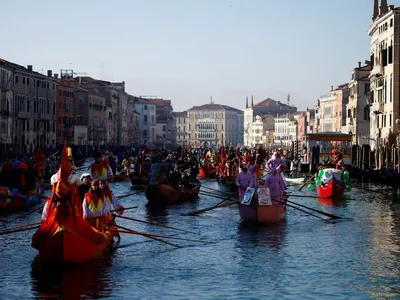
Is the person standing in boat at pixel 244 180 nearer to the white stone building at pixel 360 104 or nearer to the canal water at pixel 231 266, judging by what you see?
the canal water at pixel 231 266

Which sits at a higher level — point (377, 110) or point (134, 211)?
point (377, 110)

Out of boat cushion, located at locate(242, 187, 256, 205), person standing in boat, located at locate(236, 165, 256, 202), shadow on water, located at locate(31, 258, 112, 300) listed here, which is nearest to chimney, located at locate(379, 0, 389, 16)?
Result: person standing in boat, located at locate(236, 165, 256, 202)

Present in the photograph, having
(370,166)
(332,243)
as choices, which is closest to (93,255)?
(332,243)

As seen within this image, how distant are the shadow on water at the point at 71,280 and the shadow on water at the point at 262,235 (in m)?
4.47

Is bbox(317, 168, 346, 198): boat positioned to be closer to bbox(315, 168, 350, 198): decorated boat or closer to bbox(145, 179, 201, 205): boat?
bbox(315, 168, 350, 198): decorated boat

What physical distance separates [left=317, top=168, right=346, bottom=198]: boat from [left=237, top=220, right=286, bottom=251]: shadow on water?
30.1 feet

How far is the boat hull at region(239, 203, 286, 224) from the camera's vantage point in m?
24.8

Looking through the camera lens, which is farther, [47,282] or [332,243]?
[332,243]

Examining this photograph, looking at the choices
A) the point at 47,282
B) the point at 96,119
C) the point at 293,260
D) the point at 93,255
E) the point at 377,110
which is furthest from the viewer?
the point at 96,119

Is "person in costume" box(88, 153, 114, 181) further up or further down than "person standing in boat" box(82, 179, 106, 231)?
further up

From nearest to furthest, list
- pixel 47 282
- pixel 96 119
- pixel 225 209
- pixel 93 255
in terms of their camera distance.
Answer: pixel 47 282 → pixel 93 255 → pixel 225 209 → pixel 96 119

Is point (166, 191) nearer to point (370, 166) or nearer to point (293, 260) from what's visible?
point (293, 260)

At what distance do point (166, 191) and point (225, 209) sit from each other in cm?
217

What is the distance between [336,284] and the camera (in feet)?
55.8
